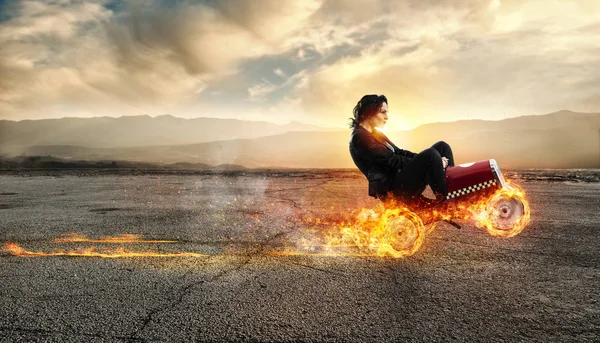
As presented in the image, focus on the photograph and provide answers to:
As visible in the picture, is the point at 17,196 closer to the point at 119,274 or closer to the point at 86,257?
the point at 86,257

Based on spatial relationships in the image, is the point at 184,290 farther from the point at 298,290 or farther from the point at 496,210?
the point at 496,210

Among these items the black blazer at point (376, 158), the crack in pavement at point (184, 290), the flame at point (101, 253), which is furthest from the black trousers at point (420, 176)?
the flame at point (101, 253)

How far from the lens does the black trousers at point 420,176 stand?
4.48 metres

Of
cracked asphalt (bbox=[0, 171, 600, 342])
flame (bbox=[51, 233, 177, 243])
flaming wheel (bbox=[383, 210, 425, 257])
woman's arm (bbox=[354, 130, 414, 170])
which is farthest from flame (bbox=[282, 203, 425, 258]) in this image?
flame (bbox=[51, 233, 177, 243])

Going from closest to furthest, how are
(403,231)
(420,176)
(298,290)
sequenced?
(298,290) → (420,176) → (403,231)

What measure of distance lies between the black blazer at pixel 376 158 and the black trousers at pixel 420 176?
105 millimetres

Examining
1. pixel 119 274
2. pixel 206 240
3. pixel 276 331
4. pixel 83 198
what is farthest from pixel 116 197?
pixel 276 331

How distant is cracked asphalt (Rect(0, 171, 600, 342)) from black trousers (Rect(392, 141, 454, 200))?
0.81m

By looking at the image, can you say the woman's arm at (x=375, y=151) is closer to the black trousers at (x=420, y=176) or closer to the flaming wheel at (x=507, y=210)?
the black trousers at (x=420, y=176)

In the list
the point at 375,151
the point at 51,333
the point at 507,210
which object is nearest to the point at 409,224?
the point at 375,151

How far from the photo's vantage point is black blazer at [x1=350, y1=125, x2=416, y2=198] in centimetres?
459

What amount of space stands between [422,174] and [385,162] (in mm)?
448

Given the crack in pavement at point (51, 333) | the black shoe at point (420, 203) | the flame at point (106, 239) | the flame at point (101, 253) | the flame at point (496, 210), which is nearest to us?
the crack in pavement at point (51, 333)

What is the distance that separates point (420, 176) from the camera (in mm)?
4547
